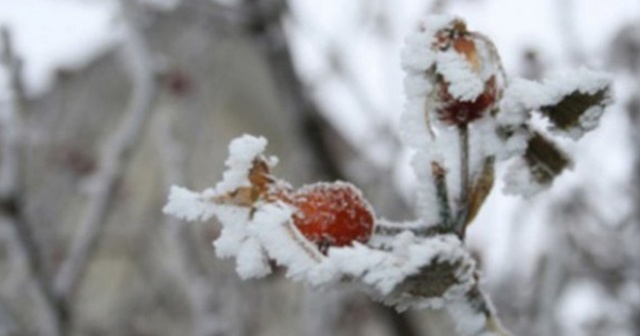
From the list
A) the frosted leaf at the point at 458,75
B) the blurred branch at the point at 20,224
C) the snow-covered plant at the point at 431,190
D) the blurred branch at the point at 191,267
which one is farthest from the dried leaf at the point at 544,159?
the blurred branch at the point at 191,267

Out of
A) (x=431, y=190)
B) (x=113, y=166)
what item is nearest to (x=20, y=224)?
(x=113, y=166)

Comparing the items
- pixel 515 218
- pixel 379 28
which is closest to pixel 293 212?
pixel 515 218

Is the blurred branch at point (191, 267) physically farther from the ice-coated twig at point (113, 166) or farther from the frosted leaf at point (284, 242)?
the frosted leaf at point (284, 242)

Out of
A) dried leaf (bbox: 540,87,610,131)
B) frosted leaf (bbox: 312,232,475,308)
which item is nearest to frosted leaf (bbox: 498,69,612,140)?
dried leaf (bbox: 540,87,610,131)

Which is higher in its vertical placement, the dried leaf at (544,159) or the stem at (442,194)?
the dried leaf at (544,159)

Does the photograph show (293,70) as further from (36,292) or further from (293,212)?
(293,212)

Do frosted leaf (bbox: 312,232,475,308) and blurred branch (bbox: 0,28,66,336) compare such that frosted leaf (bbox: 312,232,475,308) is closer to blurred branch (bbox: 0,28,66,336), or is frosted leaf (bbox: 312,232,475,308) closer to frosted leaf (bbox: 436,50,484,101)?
frosted leaf (bbox: 436,50,484,101)

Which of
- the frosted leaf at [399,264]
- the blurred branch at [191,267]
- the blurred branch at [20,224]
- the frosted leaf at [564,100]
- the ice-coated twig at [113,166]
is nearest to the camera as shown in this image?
the frosted leaf at [399,264]

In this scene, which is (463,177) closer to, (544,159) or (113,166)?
(544,159)
